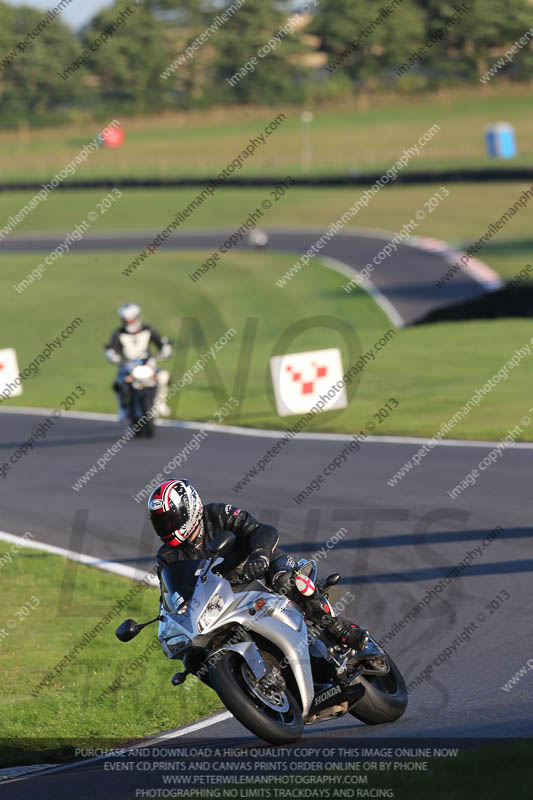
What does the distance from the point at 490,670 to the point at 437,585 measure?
2034 mm

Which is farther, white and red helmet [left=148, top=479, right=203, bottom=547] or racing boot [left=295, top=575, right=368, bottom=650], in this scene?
racing boot [left=295, top=575, right=368, bottom=650]

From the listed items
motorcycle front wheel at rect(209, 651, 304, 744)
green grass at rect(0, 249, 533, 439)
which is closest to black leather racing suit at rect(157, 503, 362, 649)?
motorcycle front wheel at rect(209, 651, 304, 744)

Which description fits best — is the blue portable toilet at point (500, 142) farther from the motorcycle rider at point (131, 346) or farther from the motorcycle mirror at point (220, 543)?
the motorcycle mirror at point (220, 543)

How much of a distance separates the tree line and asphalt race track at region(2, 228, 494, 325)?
47542 mm

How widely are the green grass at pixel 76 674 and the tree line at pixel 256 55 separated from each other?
97.6m

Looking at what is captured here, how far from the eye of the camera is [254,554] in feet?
22.6

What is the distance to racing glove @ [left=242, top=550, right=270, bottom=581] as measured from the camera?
6.80 m

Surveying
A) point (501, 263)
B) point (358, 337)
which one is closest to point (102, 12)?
point (501, 263)

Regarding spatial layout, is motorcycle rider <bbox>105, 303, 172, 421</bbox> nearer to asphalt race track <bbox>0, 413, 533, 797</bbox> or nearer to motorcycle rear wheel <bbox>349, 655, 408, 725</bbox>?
asphalt race track <bbox>0, 413, 533, 797</bbox>

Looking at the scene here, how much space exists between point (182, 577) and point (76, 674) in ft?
9.96

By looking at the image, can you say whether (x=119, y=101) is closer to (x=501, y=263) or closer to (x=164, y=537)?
(x=501, y=263)

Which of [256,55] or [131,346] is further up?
[131,346]

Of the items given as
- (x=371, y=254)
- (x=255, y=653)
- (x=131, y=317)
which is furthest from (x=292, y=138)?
(x=255, y=653)

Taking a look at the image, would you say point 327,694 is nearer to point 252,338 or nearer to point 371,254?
point 252,338
